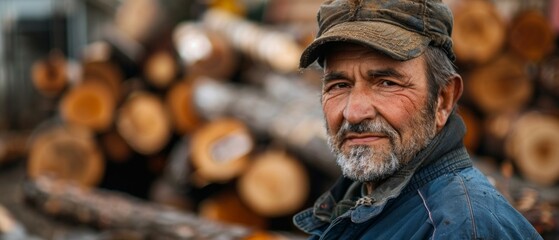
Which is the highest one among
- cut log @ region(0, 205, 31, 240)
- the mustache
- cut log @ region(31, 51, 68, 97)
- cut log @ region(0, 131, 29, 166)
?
the mustache

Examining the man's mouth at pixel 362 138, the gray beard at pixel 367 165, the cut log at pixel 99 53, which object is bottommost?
the cut log at pixel 99 53

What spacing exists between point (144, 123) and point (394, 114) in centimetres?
629

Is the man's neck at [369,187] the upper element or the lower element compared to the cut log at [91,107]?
upper

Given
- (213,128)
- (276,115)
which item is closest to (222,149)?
(213,128)

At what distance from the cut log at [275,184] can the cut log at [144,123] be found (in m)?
2.23

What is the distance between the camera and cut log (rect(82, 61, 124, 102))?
327 inches

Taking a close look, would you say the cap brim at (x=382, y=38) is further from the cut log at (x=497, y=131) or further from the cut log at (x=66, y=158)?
the cut log at (x=66, y=158)

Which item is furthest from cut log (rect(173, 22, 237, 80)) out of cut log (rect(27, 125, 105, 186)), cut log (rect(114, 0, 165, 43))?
cut log (rect(27, 125, 105, 186))

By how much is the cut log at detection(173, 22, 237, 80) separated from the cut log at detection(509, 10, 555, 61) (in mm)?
3279

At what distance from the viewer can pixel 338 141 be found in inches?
79.3

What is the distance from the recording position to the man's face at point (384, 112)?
6.25ft

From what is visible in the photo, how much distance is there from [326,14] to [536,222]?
1.85 m

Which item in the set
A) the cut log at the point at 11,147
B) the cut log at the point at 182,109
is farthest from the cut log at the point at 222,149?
the cut log at the point at 11,147

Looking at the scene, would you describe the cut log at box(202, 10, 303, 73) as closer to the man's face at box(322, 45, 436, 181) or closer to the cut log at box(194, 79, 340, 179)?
the cut log at box(194, 79, 340, 179)
